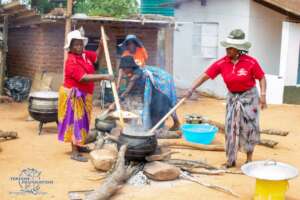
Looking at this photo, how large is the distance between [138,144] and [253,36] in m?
9.39

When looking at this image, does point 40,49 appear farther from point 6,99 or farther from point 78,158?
point 78,158

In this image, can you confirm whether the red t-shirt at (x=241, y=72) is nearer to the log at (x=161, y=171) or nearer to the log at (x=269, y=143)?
the log at (x=161, y=171)

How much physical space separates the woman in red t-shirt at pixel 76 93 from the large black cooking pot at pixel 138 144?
0.98m

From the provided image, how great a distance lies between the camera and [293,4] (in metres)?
15.2

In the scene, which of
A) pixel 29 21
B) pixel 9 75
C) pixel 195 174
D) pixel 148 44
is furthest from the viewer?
pixel 9 75

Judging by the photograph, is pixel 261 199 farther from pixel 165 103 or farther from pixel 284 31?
pixel 284 31

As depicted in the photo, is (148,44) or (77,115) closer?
(77,115)

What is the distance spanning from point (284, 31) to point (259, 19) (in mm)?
825

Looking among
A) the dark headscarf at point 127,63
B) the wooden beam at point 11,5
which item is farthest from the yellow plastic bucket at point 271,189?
the wooden beam at point 11,5

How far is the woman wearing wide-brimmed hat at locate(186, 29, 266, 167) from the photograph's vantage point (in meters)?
5.96

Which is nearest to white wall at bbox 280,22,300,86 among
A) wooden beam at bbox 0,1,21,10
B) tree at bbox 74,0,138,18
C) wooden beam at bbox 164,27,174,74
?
wooden beam at bbox 164,27,174,74

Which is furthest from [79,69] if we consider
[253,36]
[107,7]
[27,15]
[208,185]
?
[253,36]

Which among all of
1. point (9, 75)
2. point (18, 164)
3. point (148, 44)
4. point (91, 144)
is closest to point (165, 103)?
point (91, 144)

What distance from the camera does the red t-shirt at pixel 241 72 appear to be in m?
5.95
